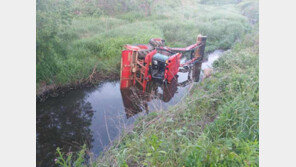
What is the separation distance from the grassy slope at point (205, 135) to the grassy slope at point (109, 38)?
3.58 meters

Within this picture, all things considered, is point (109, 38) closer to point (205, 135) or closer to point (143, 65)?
point (143, 65)

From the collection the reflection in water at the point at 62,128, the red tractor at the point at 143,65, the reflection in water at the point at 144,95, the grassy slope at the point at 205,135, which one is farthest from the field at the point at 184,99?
the red tractor at the point at 143,65

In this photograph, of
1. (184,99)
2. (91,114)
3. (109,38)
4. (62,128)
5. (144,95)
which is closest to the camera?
(62,128)

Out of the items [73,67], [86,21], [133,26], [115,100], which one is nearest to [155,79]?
[115,100]

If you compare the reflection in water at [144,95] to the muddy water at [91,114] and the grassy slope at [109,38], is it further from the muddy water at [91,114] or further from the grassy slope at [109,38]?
the grassy slope at [109,38]

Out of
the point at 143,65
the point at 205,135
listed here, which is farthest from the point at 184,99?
the point at 205,135

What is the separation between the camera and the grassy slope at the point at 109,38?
6387 mm

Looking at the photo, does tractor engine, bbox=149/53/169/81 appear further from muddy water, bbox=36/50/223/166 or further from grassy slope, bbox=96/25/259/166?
grassy slope, bbox=96/25/259/166

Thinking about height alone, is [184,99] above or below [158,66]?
below

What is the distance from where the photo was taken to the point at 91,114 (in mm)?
5316

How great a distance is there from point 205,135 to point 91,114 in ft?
12.3

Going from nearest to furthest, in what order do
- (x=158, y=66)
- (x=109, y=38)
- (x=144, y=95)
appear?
(x=144, y=95), (x=158, y=66), (x=109, y=38)

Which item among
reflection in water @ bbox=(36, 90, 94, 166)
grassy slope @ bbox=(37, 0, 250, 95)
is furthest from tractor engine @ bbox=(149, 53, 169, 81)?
reflection in water @ bbox=(36, 90, 94, 166)

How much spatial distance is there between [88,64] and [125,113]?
9.24 feet
